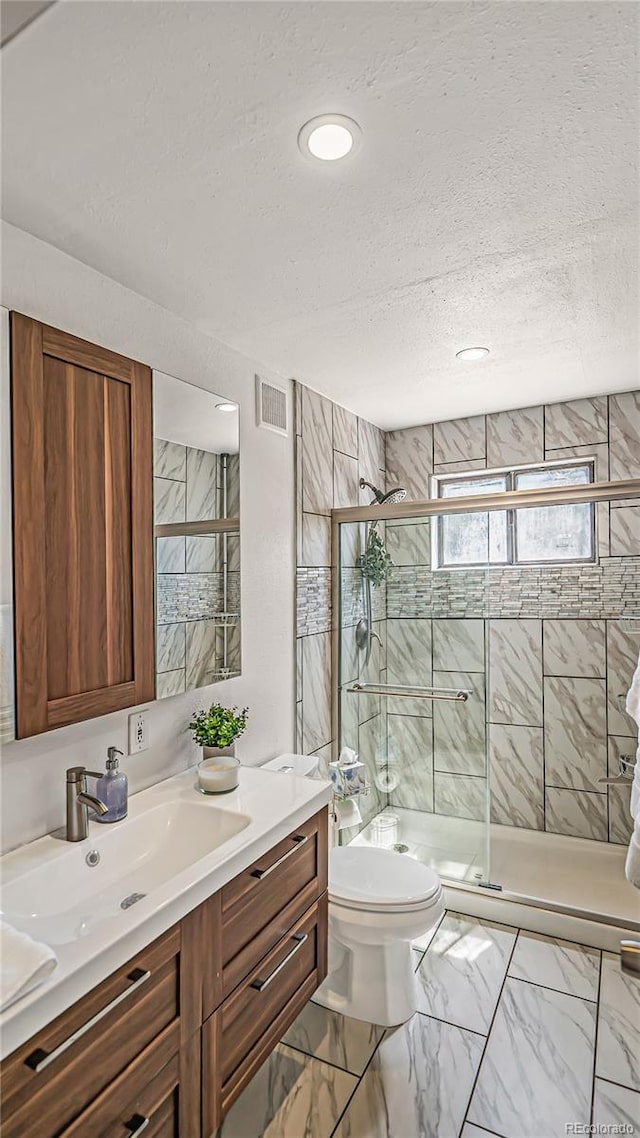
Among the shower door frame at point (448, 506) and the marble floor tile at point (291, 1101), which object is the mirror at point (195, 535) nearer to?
the shower door frame at point (448, 506)

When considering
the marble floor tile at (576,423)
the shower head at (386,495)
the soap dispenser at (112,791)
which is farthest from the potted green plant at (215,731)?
the marble floor tile at (576,423)

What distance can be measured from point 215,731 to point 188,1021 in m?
0.81

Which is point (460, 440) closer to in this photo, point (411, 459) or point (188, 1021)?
point (411, 459)

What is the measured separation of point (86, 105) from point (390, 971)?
250cm

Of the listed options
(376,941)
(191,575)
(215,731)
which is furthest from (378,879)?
(191,575)

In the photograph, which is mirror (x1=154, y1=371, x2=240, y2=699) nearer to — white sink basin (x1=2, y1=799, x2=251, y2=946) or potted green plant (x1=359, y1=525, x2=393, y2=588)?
white sink basin (x1=2, y1=799, x2=251, y2=946)

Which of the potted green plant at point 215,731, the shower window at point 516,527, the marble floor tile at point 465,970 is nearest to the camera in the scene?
the potted green plant at point 215,731

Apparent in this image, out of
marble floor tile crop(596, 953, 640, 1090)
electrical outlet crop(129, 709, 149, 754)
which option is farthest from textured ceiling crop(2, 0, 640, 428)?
marble floor tile crop(596, 953, 640, 1090)

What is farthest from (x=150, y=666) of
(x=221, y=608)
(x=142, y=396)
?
(x=142, y=396)

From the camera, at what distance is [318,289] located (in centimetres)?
192

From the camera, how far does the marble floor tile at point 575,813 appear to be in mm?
3166

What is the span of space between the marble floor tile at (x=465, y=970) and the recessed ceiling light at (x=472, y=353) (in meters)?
2.39

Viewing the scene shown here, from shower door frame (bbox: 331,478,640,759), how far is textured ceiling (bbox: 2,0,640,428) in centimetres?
62

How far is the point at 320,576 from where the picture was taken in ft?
9.71
